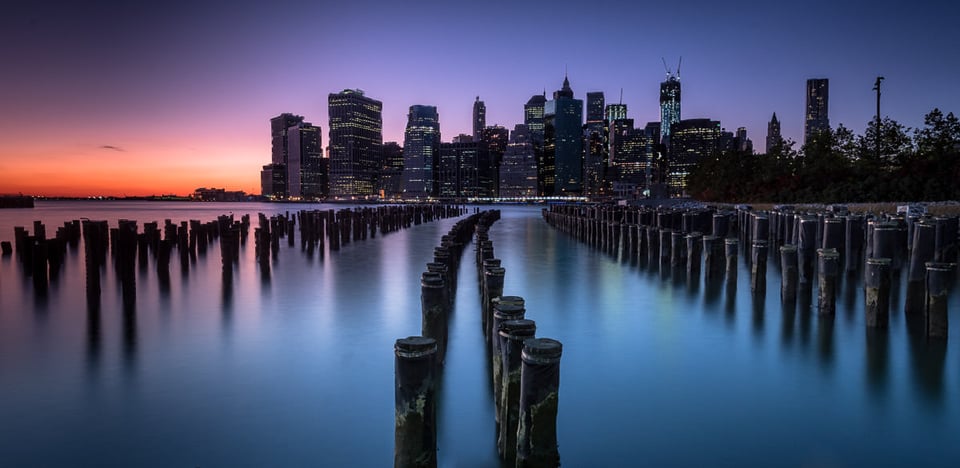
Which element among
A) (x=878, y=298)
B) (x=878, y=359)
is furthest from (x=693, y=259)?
(x=878, y=359)

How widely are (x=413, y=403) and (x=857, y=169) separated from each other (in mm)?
45539

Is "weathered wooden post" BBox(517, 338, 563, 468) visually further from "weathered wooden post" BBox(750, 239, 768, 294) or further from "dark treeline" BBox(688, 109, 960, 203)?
A: "dark treeline" BBox(688, 109, 960, 203)

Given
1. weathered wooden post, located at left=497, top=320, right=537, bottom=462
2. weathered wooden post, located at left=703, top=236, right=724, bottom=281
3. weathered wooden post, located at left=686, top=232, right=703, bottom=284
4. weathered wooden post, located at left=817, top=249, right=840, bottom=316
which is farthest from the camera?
weathered wooden post, located at left=686, top=232, right=703, bottom=284

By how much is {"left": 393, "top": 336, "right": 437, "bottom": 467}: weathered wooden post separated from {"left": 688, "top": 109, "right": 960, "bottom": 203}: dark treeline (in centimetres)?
3578

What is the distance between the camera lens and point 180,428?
19.3 ft

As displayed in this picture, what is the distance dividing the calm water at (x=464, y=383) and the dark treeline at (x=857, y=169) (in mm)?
25621

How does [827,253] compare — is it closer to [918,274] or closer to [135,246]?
[918,274]

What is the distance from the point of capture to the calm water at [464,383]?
534cm

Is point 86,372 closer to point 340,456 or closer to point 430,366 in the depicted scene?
point 340,456

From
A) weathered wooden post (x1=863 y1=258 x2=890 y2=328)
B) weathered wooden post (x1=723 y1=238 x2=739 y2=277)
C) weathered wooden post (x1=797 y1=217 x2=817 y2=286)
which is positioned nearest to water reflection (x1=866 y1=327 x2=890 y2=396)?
weathered wooden post (x1=863 y1=258 x2=890 y2=328)

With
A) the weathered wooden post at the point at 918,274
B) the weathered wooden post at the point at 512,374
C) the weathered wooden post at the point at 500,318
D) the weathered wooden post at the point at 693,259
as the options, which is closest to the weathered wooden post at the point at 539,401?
the weathered wooden post at the point at 512,374

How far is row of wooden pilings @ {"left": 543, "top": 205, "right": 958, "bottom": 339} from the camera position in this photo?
8828 mm

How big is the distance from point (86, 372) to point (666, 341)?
8450 millimetres

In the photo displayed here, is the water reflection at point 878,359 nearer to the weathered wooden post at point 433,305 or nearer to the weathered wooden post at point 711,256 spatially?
the weathered wooden post at point 433,305
